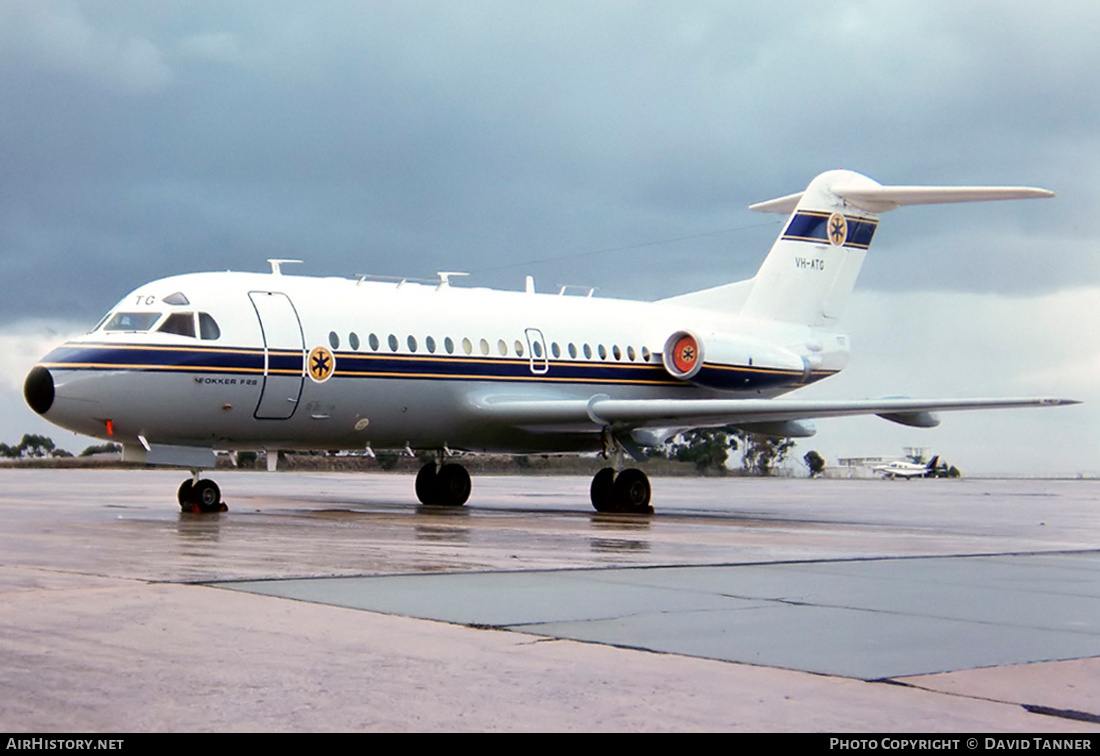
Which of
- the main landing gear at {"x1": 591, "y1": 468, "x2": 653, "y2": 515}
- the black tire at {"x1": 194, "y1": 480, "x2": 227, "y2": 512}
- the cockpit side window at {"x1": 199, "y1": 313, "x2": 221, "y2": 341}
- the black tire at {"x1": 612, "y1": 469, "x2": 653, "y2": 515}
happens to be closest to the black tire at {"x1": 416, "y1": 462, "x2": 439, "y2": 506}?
the main landing gear at {"x1": 591, "y1": 468, "x2": 653, "y2": 515}

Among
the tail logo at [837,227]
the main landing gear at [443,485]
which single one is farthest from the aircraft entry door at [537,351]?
the tail logo at [837,227]

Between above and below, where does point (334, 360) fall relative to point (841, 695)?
above

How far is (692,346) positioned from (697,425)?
7.82 feet

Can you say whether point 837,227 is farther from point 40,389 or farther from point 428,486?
point 40,389

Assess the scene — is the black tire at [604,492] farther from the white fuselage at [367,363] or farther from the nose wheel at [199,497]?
the nose wheel at [199,497]

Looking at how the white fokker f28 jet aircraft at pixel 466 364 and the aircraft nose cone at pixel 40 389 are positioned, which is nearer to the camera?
the aircraft nose cone at pixel 40 389

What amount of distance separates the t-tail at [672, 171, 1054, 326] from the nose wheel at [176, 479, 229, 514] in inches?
519

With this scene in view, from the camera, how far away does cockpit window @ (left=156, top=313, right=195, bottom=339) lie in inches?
817

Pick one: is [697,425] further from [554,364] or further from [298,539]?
[298,539]

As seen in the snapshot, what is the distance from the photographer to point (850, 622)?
8242 millimetres

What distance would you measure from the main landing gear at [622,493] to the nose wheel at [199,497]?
7.51 metres

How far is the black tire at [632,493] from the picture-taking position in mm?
24969

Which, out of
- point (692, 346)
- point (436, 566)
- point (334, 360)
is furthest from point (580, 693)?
point (692, 346)

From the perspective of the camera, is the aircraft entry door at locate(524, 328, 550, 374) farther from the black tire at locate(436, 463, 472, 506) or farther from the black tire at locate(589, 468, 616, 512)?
the black tire at locate(436, 463, 472, 506)
